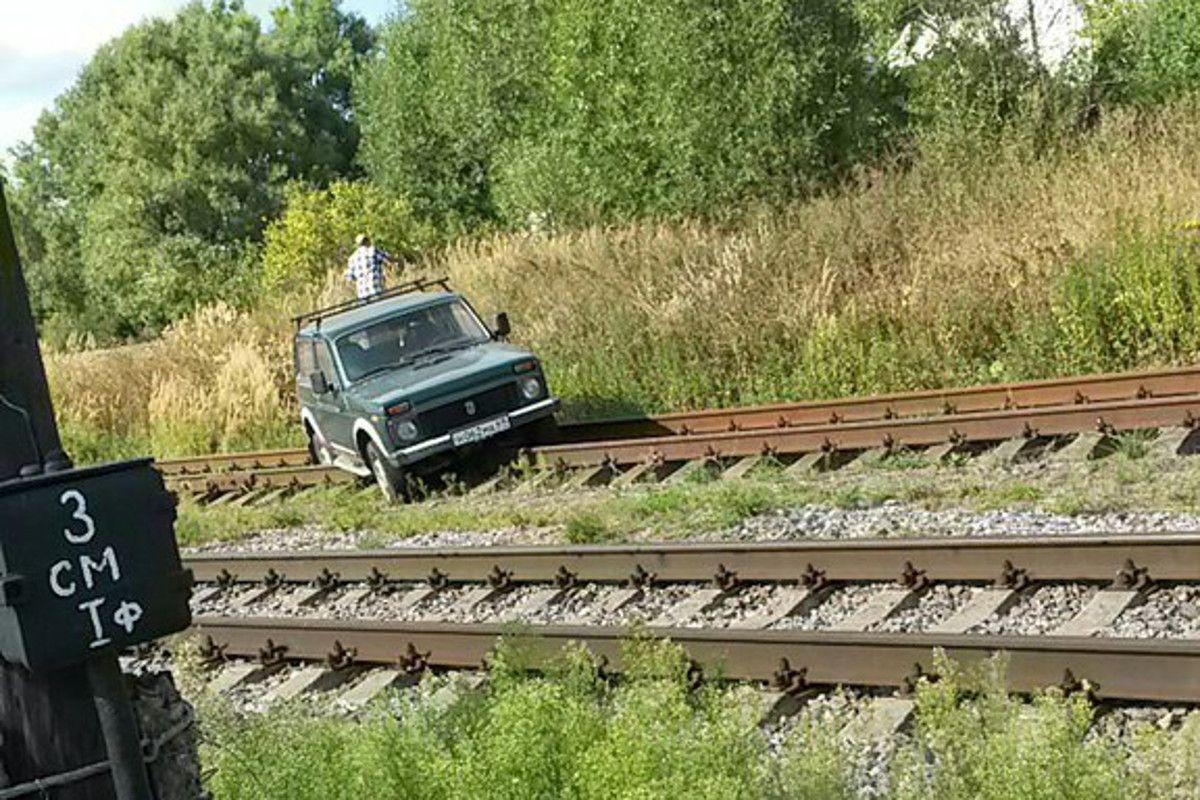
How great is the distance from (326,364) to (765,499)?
21.9 ft

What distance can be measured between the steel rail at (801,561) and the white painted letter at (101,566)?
5.40 metres

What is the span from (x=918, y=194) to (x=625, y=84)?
10.3 meters

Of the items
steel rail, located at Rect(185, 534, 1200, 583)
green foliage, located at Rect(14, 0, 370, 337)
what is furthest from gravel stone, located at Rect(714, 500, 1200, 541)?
green foliage, located at Rect(14, 0, 370, 337)

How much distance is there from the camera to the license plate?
1488 centimetres

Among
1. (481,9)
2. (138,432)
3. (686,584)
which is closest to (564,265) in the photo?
(138,432)

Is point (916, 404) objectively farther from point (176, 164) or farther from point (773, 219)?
point (176, 164)

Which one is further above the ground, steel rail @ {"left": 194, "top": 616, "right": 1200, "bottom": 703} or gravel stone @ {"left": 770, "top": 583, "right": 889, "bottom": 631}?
steel rail @ {"left": 194, "top": 616, "right": 1200, "bottom": 703}

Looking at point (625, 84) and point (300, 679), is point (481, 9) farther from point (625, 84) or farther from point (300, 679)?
point (300, 679)

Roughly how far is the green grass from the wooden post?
269 inches

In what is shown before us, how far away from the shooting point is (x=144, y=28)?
62094 millimetres

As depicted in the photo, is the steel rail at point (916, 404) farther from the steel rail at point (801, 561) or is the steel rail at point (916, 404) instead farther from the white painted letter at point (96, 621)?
the white painted letter at point (96, 621)

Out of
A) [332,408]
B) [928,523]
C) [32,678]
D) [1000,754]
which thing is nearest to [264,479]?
[332,408]

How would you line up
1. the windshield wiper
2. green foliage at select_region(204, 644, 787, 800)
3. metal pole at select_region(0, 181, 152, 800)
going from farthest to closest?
the windshield wiper, green foliage at select_region(204, 644, 787, 800), metal pole at select_region(0, 181, 152, 800)

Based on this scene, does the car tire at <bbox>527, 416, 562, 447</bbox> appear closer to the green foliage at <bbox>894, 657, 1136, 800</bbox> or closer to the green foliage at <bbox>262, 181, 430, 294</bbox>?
the green foliage at <bbox>894, 657, 1136, 800</bbox>
